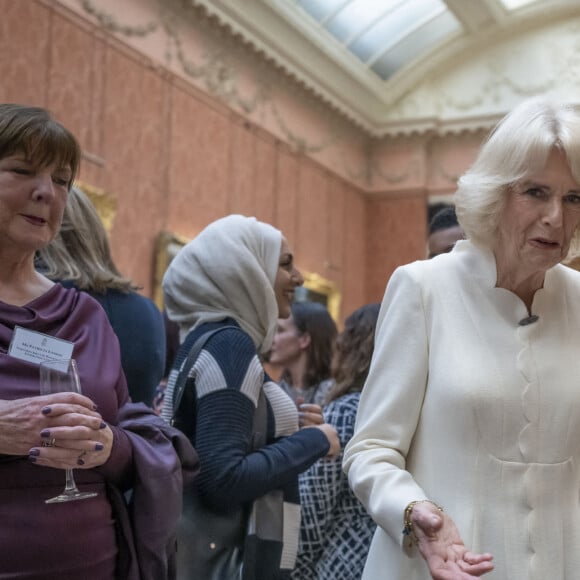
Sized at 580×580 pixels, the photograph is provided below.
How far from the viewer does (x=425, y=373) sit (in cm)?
230

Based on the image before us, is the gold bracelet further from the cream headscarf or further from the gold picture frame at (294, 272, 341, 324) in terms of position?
the gold picture frame at (294, 272, 341, 324)

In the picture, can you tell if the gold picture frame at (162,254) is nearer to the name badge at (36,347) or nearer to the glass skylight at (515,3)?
the glass skylight at (515,3)

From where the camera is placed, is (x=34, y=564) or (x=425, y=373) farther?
(x=425, y=373)

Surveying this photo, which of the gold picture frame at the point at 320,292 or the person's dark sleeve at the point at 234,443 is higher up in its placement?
the gold picture frame at the point at 320,292

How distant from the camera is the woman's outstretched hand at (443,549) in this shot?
1.92 m

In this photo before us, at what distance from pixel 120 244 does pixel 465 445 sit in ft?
29.2

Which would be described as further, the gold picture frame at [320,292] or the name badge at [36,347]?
the gold picture frame at [320,292]

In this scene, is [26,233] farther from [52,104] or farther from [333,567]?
[52,104]

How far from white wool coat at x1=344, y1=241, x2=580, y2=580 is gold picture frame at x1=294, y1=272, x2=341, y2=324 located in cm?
1206

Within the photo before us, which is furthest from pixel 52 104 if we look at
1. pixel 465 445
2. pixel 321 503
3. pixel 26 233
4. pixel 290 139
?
pixel 465 445

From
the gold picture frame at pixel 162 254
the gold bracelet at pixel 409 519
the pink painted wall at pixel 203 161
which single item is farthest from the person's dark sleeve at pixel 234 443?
the gold picture frame at pixel 162 254

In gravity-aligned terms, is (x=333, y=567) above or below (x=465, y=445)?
below

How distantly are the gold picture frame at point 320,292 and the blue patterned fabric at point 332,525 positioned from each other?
35.3 ft

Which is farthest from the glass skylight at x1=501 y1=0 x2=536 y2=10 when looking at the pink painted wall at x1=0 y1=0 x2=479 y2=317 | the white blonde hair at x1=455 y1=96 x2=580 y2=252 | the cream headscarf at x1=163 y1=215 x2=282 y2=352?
the white blonde hair at x1=455 y1=96 x2=580 y2=252
